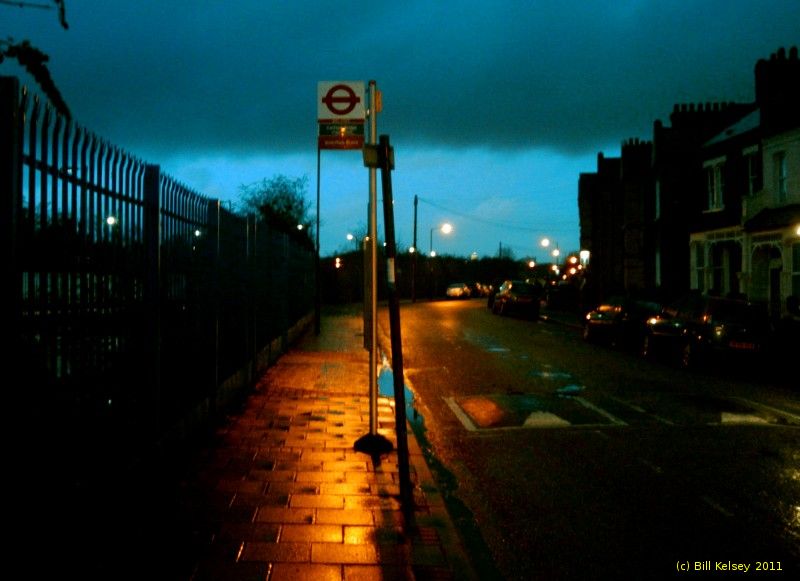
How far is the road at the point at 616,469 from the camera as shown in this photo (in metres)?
5.63

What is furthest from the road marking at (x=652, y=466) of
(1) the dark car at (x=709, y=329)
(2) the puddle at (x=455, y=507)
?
(1) the dark car at (x=709, y=329)

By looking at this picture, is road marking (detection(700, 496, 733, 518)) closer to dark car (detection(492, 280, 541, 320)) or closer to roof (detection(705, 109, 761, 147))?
roof (detection(705, 109, 761, 147))

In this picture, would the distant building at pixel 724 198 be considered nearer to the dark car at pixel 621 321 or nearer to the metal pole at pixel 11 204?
the dark car at pixel 621 321

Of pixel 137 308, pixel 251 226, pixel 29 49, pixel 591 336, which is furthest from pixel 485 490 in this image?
pixel 591 336

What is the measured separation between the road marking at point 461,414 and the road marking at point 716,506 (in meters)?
3.88

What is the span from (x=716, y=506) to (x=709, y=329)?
1131 centimetres

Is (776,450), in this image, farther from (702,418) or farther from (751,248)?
Answer: (751,248)

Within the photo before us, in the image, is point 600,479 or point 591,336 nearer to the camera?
Result: point 600,479

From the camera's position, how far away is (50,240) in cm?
468

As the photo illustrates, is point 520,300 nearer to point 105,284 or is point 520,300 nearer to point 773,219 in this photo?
point 773,219

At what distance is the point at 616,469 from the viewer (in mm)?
8133

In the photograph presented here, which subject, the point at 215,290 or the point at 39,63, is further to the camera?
the point at 215,290

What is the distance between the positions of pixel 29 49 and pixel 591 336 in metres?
23.1

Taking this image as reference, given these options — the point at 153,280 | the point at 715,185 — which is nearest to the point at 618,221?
the point at 715,185
